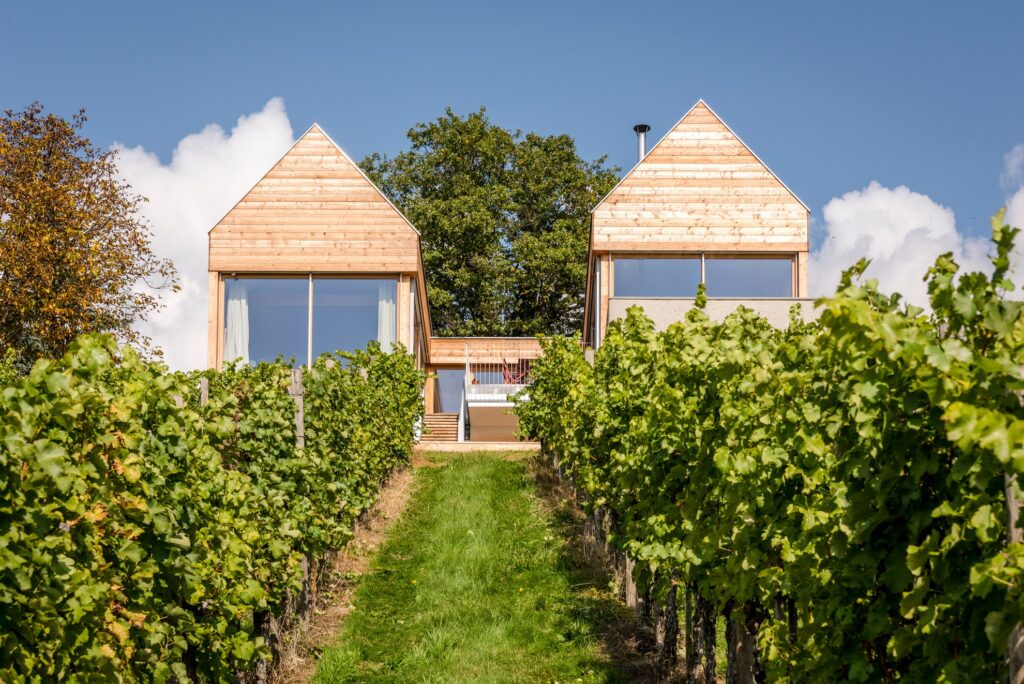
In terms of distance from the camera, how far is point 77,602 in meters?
3.63

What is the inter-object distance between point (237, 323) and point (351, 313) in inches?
90.7

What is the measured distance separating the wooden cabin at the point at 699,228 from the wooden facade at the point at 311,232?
13.5 ft

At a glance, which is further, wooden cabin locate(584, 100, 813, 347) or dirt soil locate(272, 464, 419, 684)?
wooden cabin locate(584, 100, 813, 347)

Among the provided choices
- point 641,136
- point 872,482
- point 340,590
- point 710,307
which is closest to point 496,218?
point 641,136

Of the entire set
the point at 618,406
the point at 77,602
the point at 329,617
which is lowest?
the point at 329,617

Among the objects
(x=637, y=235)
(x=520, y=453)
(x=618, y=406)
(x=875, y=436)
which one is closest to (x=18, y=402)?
(x=875, y=436)

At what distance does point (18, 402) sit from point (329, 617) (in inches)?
Answer: 222

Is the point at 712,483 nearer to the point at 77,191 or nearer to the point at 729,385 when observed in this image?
the point at 729,385

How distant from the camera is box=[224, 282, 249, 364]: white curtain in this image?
21078mm

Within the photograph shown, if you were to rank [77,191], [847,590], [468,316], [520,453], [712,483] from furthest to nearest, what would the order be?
[468,316], [77,191], [520,453], [712,483], [847,590]

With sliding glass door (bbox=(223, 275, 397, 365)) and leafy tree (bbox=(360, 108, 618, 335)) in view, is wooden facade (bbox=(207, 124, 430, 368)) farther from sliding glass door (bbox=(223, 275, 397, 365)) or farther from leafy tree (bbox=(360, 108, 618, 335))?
leafy tree (bbox=(360, 108, 618, 335))

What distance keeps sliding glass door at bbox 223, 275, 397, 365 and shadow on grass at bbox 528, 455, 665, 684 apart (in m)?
9.12

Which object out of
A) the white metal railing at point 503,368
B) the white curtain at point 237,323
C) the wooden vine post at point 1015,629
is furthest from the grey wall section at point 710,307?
the wooden vine post at point 1015,629

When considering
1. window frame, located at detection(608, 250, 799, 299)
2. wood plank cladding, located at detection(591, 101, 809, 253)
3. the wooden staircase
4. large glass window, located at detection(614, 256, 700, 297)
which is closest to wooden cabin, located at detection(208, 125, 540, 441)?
the wooden staircase
